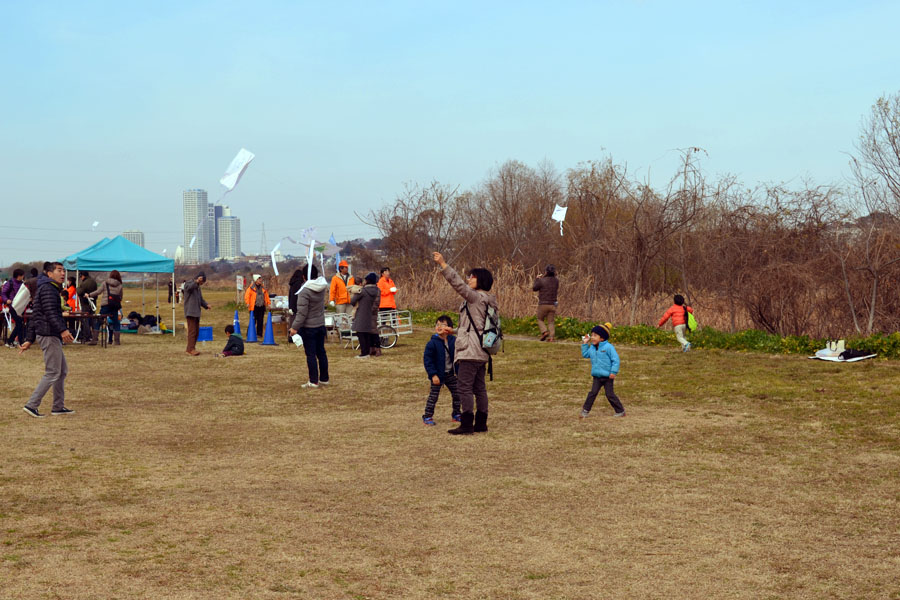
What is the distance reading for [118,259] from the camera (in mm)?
23125

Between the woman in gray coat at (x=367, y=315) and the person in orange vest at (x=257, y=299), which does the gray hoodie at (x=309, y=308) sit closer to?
the woman in gray coat at (x=367, y=315)

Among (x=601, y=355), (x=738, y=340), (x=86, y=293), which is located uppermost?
(x=86, y=293)

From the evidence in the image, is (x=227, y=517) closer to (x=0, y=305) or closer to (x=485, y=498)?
(x=485, y=498)

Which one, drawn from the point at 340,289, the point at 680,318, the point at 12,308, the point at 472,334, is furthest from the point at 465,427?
the point at 12,308

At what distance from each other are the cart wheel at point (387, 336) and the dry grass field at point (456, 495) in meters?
6.31

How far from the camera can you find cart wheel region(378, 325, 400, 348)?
64.4 ft

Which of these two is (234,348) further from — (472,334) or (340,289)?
(472,334)

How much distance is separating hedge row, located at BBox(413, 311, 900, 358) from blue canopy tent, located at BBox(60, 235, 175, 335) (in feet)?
33.8

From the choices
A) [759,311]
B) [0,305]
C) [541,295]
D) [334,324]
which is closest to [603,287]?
[541,295]

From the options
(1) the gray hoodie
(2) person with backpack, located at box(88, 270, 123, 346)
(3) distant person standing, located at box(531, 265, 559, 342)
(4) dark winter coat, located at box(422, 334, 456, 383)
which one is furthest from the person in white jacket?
(2) person with backpack, located at box(88, 270, 123, 346)

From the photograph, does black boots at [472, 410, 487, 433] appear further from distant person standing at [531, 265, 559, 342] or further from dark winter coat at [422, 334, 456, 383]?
distant person standing at [531, 265, 559, 342]

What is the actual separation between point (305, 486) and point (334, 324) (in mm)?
14030

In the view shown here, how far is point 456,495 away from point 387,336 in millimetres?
13528

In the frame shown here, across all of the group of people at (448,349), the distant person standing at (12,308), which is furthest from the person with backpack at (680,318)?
the distant person standing at (12,308)
